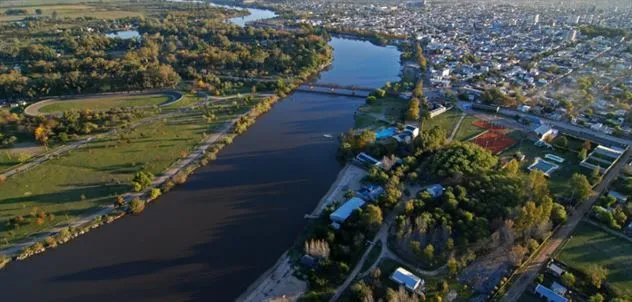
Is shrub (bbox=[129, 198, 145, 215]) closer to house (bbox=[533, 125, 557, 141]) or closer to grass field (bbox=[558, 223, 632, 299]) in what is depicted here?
grass field (bbox=[558, 223, 632, 299])

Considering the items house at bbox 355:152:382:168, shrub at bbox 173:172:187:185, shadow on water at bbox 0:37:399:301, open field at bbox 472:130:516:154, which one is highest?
open field at bbox 472:130:516:154

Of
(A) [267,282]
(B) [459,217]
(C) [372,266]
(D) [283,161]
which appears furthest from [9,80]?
(B) [459,217]

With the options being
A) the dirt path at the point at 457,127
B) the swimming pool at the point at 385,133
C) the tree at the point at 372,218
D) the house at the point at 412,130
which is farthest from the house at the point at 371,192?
the dirt path at the point at 457,127

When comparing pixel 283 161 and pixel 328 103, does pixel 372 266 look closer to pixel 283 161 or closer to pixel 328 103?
pixel 283 161

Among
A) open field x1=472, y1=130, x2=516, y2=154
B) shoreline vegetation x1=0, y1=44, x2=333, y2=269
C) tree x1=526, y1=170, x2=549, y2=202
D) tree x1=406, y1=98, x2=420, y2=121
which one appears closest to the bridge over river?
shoreline vegetation x1=0, y1=44, x2=333, y2=269

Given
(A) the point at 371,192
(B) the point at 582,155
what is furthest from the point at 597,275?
(B) the point at 582,155

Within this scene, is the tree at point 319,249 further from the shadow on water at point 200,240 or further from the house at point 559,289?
the house at point 559,289
